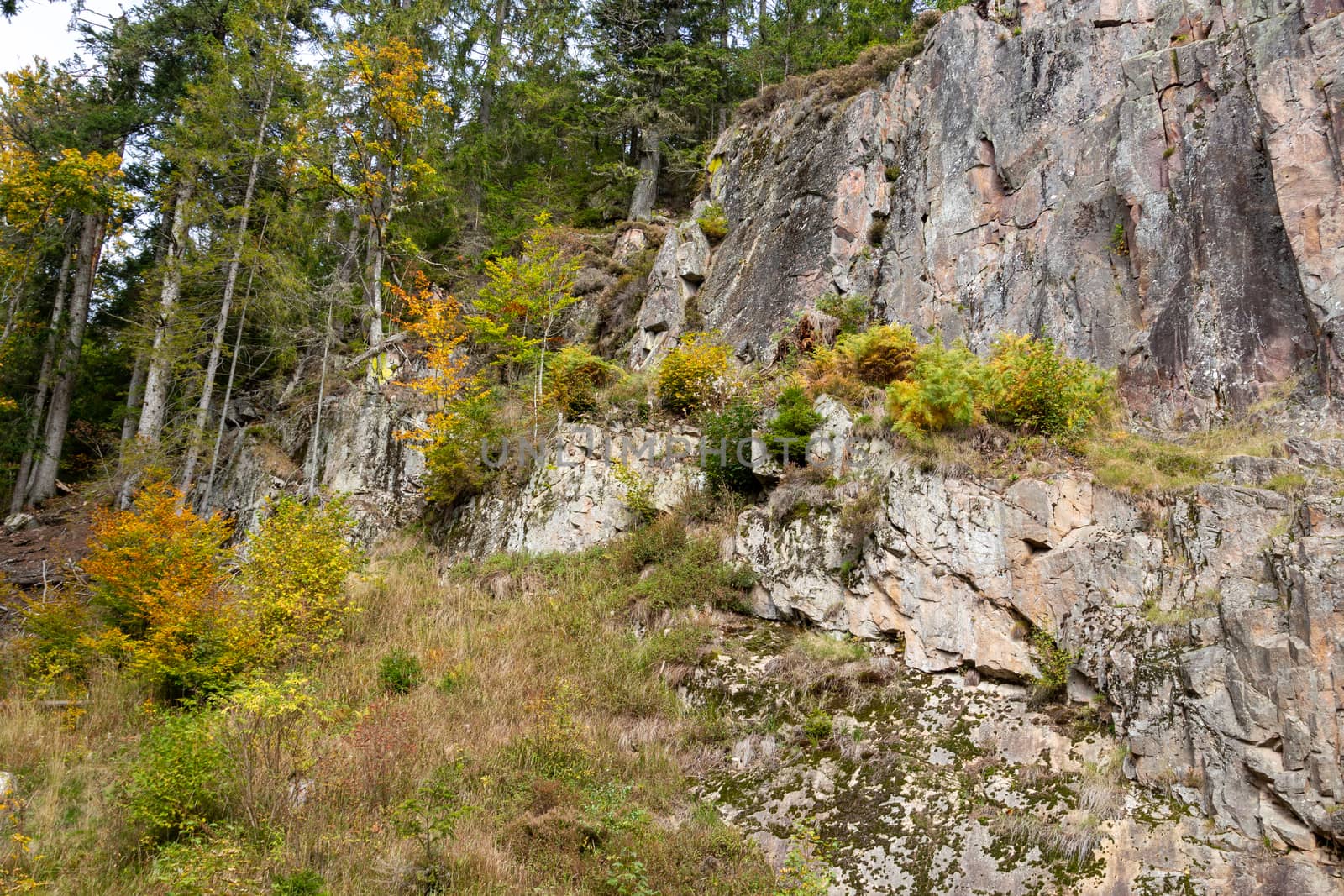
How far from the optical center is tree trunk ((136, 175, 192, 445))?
17.5 meters

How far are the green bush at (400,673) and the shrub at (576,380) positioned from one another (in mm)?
5956

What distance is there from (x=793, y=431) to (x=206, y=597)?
8689 mm

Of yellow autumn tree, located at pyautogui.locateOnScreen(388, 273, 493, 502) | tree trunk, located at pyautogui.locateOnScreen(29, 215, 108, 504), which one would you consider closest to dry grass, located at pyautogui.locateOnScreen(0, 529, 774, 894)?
yellow autumn tree, located at pyautogui.locateOnScreen(388, 273, 493, 502)

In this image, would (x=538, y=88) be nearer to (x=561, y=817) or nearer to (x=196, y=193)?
(x=196, y=193)

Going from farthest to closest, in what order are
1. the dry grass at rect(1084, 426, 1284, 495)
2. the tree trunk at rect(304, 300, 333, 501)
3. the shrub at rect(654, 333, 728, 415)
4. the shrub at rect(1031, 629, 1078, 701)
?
the tree trunk at rect(304, 300, 333, 501) < the shrub at rect(654, 333, 728, 415) < the dry grass at rect(1084, 426, 1284, 495) < the shrub at rect(1031, 629, 1078, 701)

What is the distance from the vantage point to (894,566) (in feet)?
30.6

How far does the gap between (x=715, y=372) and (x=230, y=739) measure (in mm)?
9256

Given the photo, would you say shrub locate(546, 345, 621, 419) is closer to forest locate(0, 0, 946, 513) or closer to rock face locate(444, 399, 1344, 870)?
rock face locate(444, 399, 1344, 870)

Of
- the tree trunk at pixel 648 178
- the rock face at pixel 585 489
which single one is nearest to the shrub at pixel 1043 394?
the rock face at pixel 585 489

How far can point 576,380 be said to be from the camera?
589 inches

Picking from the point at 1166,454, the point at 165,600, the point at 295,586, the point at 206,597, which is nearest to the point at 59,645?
the point at 165,600

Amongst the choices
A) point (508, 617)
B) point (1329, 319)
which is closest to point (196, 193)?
point (508, 617)

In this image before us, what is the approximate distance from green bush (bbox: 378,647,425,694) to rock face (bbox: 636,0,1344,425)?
877 centimetres

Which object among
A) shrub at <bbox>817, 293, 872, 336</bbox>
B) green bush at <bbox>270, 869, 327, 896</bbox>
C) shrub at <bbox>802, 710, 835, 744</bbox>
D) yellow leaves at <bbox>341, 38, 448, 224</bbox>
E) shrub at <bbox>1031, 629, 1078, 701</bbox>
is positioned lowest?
green bush at <bbox>270, 869, 327, 896</bbox>
